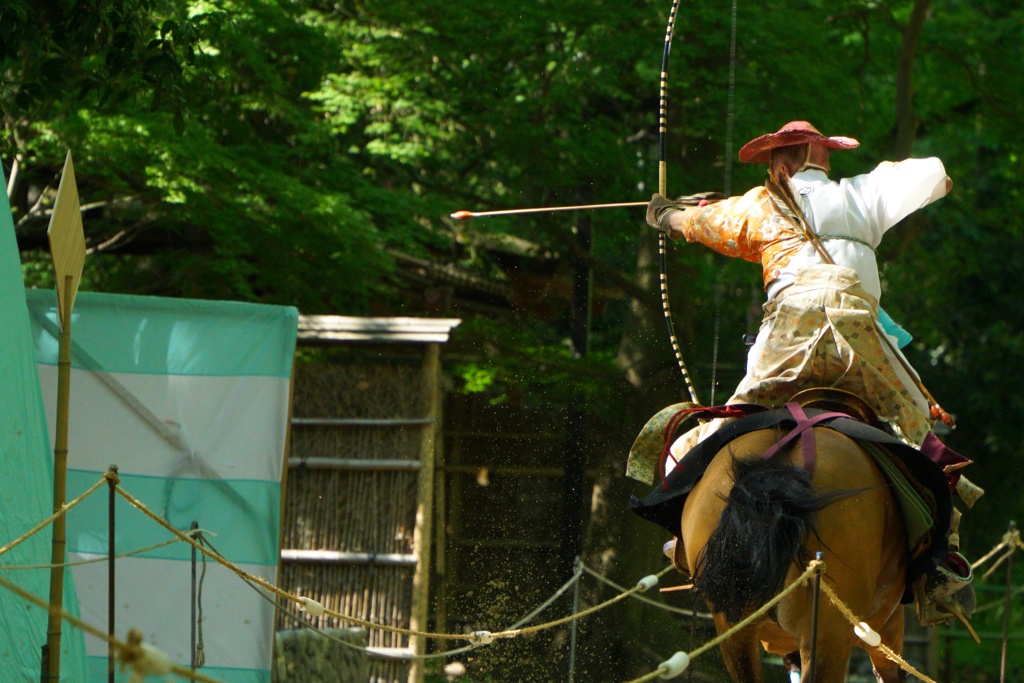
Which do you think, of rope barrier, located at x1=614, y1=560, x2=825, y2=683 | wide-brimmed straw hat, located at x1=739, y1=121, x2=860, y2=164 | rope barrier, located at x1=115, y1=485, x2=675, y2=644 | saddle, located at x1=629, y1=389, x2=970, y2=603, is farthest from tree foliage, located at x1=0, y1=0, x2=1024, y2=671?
rope barrier, located at x1=614, y1=560, x2=825, y2=683

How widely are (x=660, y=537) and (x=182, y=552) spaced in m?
4.17

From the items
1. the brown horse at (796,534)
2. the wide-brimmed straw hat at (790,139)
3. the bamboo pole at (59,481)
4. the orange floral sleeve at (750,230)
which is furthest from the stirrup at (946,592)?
the bamboo pole at (59,481)

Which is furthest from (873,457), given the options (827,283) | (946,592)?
(946,592)

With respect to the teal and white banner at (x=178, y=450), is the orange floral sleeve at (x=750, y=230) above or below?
above

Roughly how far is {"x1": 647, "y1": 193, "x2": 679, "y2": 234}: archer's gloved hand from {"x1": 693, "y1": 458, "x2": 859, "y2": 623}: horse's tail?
1.32 meters

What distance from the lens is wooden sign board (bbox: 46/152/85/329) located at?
3.45 meters

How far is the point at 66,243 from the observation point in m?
3.57

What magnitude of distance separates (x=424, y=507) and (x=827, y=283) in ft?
11.3

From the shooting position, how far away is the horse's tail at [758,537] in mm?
2781

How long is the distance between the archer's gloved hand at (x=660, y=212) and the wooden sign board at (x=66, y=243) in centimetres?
184

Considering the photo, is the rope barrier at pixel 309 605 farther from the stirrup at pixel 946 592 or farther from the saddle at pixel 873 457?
the stirrup at pixel 946 592

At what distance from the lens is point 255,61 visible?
257 inches

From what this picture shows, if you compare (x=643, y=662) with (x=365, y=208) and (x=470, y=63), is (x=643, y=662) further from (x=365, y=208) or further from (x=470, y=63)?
(x=470, y=63)

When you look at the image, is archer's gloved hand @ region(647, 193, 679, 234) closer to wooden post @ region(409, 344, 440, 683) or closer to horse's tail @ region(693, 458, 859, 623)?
horse's tail @ region(693, 458, 859, 623)
